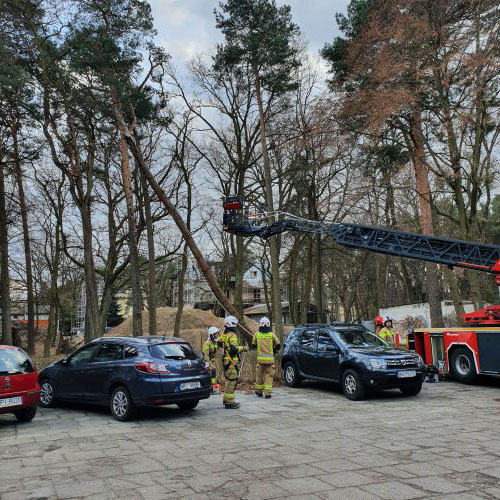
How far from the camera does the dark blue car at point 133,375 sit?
9.16 metres

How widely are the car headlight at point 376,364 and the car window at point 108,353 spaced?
5.40 meters

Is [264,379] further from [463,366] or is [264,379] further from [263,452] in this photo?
[463,366]

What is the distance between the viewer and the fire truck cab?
12922mm

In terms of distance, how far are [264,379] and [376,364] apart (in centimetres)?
269

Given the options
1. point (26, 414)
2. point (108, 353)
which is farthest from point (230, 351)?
point (26, 414)

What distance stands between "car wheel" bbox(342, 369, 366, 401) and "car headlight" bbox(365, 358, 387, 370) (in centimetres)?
39

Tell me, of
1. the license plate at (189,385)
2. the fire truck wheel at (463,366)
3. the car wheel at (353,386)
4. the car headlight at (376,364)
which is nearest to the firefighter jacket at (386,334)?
the fire truck wheel at (463,366)

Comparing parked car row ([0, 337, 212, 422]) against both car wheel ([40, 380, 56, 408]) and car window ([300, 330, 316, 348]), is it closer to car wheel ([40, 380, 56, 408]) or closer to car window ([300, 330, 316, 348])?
car wheel ([40, 380, 56, 408])

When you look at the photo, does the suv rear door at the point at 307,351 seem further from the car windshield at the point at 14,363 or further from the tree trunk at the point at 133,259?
the tree trunk at the point at 133,259

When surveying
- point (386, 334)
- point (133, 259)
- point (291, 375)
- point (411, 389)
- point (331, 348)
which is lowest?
point (411, 389)

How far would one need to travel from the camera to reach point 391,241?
13.8m

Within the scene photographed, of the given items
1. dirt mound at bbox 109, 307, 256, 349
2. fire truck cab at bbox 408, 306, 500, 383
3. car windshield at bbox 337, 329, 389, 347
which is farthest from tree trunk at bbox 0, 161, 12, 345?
dirt mound at bbox 109, 307, 256, 349

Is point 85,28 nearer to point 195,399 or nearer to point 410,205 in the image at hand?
point 195,399

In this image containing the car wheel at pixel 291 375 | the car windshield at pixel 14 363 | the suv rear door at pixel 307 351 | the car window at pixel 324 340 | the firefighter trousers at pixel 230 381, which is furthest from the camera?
the car wheel at pixel 291 375
